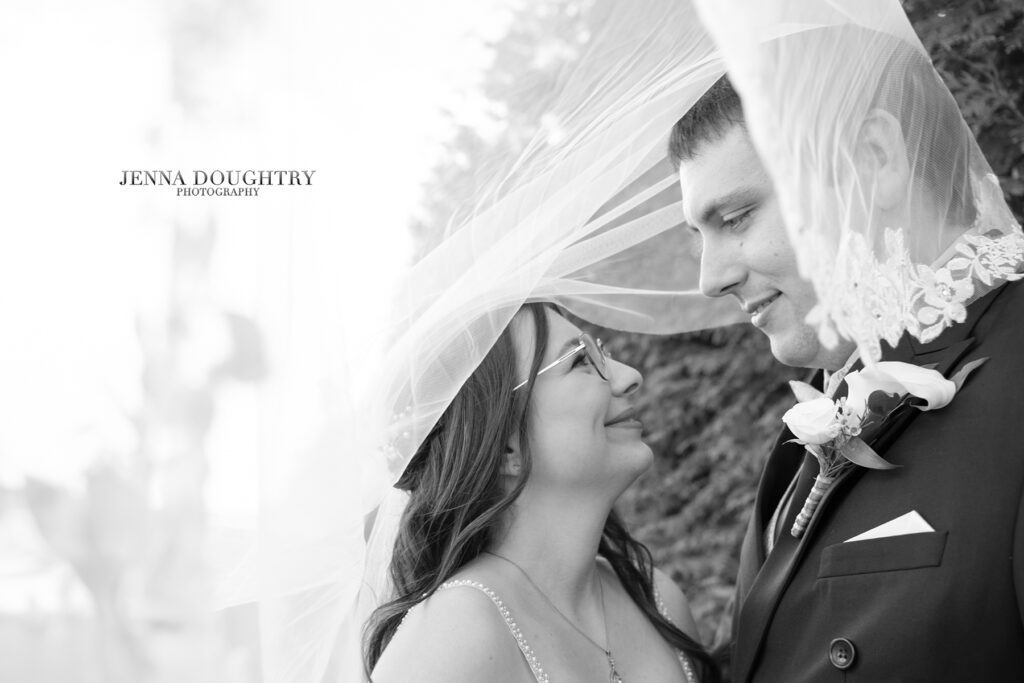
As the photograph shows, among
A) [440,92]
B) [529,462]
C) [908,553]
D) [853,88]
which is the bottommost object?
[908,553]

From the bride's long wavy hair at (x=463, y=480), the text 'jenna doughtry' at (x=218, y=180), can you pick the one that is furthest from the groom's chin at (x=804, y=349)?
the text 'jenna doughtry' at (x=218, y=180)

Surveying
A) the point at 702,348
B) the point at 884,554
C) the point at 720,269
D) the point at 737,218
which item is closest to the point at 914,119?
the point at 737,218

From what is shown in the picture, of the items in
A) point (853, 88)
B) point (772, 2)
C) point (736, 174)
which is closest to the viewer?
point (772, 2)

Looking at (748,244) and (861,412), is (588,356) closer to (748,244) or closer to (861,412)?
(748,244)

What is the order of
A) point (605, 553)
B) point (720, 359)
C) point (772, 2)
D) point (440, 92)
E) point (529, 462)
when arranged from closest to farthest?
point (772, 2), point (440, 92), point (529, 462), point (605, 553), point (720, 359)

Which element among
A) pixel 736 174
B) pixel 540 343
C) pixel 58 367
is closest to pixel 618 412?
pixel 540 343

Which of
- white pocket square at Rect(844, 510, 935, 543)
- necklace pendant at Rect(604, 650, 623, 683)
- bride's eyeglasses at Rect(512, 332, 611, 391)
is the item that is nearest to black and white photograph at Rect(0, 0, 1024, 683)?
white pocket square at Rect(844, 510, 935, 543)

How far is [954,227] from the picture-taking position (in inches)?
98.6

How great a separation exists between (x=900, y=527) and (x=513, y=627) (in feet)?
3.27

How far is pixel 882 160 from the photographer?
7.54 ft

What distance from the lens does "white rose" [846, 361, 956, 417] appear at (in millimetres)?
2297

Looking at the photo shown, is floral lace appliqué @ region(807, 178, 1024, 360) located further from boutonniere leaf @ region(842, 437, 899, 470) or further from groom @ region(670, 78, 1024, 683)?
boutonniere leaf @ region(842, 437, 899, 470)

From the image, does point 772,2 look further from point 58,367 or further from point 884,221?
point 58,367

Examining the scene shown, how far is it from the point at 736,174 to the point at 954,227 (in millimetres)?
510
